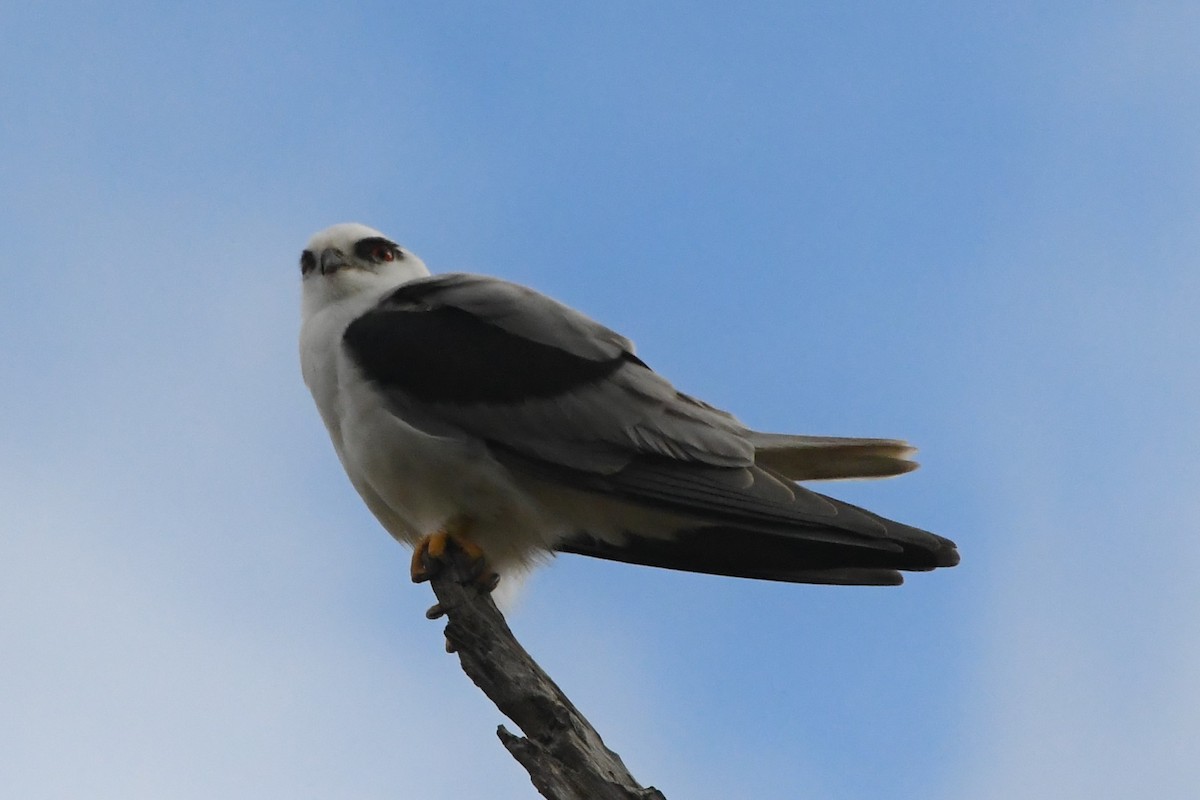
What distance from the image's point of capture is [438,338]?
5098 mm

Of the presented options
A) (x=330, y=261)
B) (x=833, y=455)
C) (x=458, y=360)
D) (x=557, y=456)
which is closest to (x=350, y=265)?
(x=330, y=261)

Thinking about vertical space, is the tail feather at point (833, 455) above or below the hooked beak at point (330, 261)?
below

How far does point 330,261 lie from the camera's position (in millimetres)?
6145

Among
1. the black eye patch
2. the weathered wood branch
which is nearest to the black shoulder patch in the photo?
the weathered wood branch

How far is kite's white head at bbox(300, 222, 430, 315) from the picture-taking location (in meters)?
6.05

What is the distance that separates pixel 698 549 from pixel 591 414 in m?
0.72

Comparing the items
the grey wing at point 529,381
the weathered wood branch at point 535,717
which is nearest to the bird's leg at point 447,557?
the weathered wood branch at point 535,717

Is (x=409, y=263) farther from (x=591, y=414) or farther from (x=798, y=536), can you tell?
(x=798, y=536)

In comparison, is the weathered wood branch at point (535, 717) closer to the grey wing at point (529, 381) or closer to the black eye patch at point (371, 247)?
the grey wing at point (529, 381)

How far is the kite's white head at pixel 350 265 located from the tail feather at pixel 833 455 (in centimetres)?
189

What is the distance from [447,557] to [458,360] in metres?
0.73

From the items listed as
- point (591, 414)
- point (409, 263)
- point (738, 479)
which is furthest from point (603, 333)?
point (409, 263)

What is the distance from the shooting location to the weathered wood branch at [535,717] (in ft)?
12.2

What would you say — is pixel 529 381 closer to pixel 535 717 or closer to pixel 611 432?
pixel 611 432
